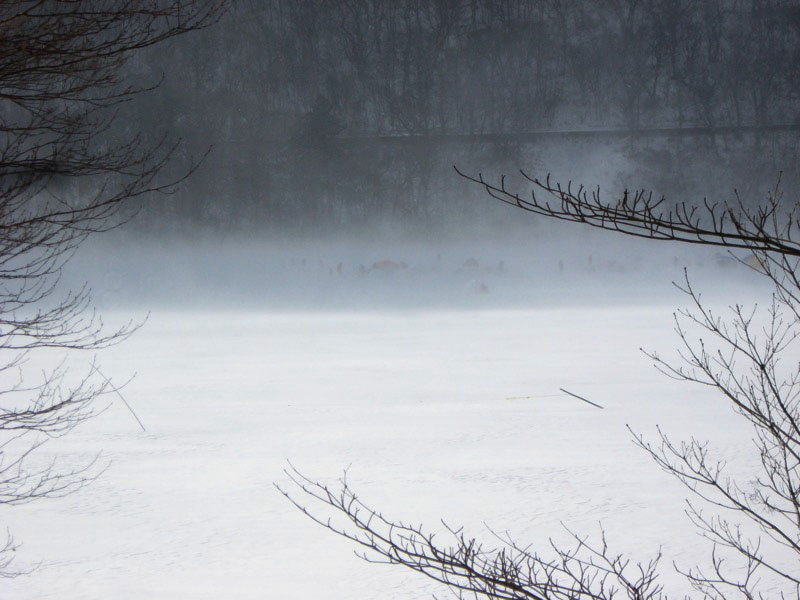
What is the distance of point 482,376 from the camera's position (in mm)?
10695

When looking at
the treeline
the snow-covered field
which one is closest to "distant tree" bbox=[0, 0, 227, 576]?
the snow-covered field

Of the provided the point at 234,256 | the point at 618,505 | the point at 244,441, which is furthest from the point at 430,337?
the point at 234,256

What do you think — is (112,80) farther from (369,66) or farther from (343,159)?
(369,66)

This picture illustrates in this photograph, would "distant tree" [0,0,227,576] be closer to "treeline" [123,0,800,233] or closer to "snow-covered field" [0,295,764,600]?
"snow-covered field" [0,295,764,600]

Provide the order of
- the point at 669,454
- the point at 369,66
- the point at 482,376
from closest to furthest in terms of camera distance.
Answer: the point at 669,454 < the point at 482,376 < the point at 369,66

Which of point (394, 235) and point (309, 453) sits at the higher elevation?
point (394, 235)

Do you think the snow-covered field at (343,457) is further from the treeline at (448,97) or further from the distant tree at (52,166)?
the treeline at (448,97)

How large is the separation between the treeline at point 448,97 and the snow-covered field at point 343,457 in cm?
1845

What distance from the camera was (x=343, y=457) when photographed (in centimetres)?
725

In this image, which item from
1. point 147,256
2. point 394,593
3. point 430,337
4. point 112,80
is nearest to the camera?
point 112,80

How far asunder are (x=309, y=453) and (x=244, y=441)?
720 mm

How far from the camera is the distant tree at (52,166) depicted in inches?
118

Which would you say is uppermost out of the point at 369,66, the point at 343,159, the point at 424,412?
the point at 369,66

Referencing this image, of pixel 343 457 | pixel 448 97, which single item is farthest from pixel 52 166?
pixel 448 97
